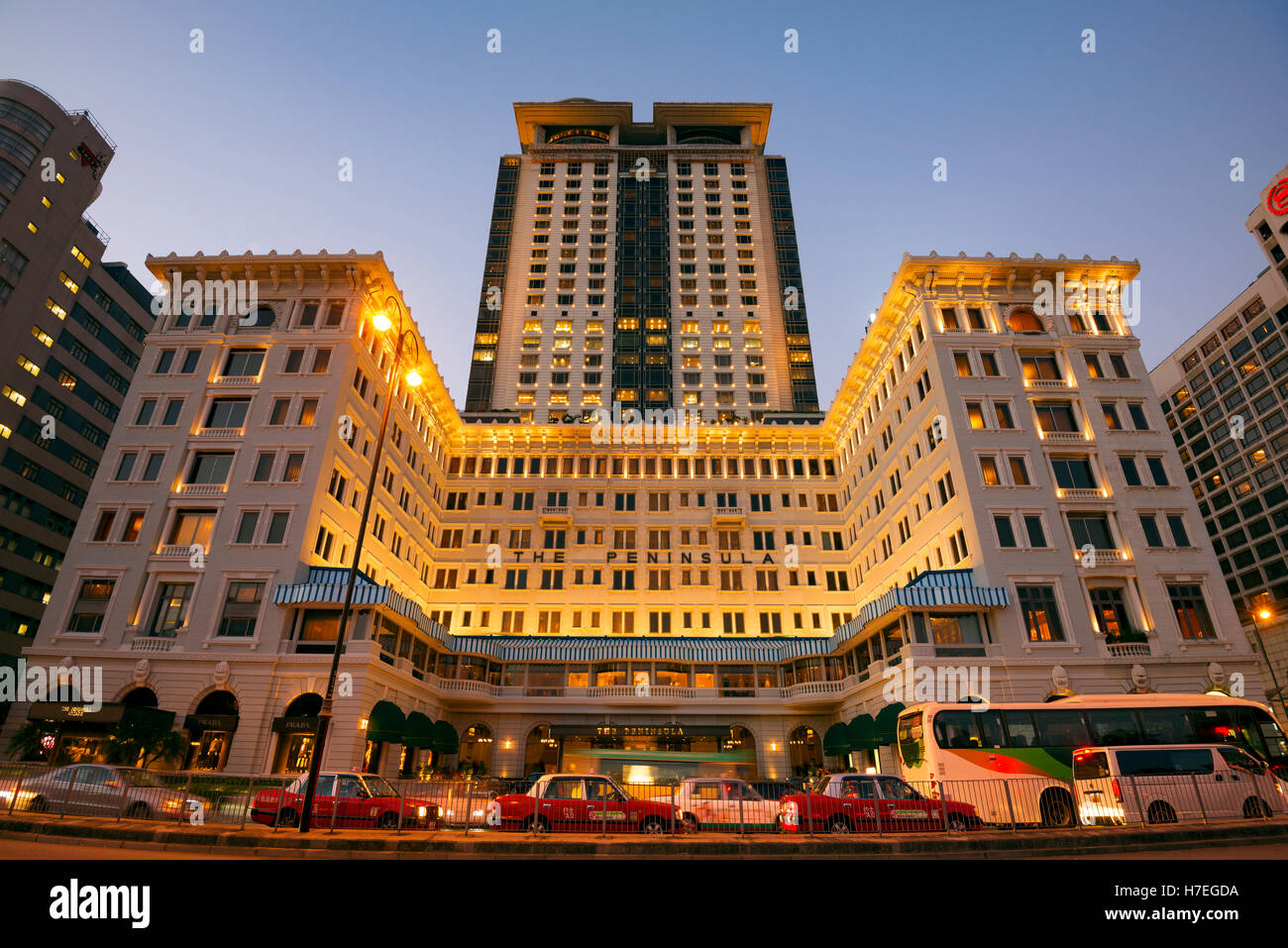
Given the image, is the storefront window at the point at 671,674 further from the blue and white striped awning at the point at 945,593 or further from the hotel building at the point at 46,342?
the hotel building at the point at 46,342

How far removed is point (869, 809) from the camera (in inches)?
696

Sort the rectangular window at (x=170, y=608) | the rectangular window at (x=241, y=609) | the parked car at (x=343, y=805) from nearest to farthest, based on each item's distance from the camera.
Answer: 1. the parked car at (x=343, y=805)
2. the rectangular window at (x=241, y=609)
3. the rectangular window at (x=170, y=608)

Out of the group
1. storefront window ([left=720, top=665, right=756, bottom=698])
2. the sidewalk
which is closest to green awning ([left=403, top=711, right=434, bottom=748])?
storefront window ([left=720, top=665, right=756, bottom=698])

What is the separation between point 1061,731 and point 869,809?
32.2 feet

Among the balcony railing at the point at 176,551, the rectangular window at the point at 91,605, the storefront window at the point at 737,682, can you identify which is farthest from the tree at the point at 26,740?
the storefront window at the point at 737,682

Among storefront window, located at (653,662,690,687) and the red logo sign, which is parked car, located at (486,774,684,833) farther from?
the red logo sign

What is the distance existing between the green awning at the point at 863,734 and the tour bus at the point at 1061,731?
11.0 metres

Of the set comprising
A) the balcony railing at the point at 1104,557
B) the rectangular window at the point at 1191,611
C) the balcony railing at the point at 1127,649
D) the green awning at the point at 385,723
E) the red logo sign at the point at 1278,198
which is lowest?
the green awning at the point at 385,723

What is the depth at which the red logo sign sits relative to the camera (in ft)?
218

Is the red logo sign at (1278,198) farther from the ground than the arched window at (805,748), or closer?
farther from the ground

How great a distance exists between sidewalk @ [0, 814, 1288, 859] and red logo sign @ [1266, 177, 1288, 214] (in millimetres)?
80055

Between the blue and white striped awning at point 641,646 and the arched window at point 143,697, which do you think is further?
the blue and white striped awning at point 641,646

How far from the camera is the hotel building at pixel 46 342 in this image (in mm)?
55591
